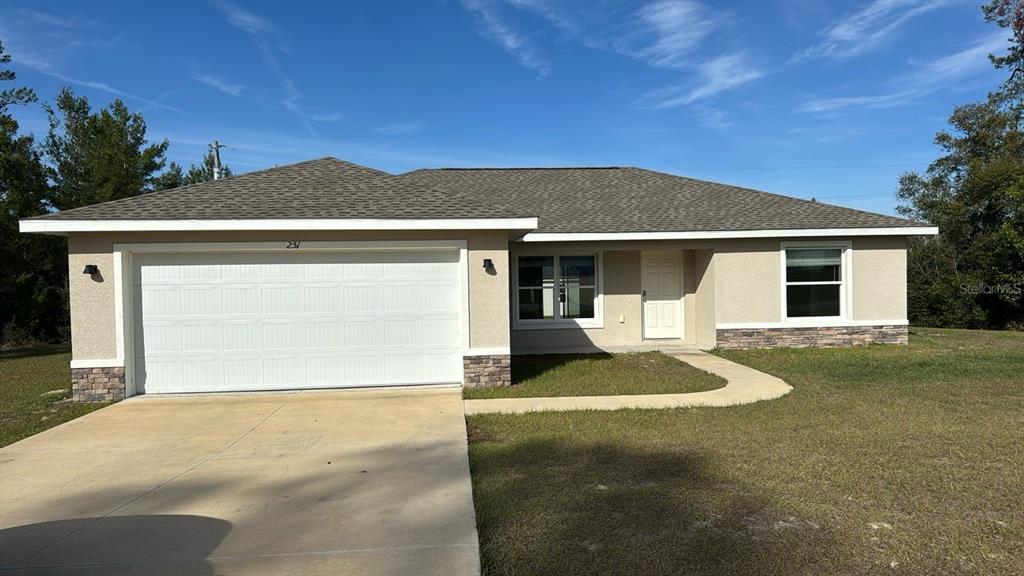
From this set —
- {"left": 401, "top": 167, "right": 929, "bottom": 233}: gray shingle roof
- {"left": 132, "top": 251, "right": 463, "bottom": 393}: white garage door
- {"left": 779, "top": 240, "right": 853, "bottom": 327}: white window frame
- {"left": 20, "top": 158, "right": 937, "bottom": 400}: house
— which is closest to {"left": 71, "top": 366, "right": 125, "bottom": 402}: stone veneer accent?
{"left": 20, "top": 158, "right": 937, "bottom": 400}: house

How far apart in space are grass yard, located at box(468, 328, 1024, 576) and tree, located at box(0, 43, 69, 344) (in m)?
18.8

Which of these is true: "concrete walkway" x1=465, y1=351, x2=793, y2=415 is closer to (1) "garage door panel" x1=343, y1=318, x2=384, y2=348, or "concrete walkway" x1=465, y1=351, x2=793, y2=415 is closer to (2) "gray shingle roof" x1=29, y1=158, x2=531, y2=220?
(1) "garage door panel" x1=343, y1=318, x2=384, y2=348

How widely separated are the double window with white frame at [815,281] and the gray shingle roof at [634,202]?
2.10ft

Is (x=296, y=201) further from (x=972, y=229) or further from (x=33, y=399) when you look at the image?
(x=972, y=229)

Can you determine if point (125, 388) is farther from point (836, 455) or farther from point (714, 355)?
point (714, 355)

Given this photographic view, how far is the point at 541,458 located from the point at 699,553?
7.23 ft

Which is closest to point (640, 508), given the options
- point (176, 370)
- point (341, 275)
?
point (341, 275)

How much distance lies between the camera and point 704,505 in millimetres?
4551

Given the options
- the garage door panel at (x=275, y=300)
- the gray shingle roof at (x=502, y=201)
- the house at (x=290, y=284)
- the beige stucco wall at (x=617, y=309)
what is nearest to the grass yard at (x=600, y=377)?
the house at (x=290, y=284)

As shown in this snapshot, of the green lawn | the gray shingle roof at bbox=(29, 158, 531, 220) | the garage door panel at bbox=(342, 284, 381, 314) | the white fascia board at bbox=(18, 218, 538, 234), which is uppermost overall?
the gray shingle roof at bbox=(29, 158, 531, 220)

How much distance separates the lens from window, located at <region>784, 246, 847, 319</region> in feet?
44.6

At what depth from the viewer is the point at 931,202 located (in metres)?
29.1

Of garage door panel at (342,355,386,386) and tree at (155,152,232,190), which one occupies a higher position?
tree at (155,152,232,190)

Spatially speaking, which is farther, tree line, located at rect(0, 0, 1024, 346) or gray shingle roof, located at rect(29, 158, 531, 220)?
tree line, located at rect(0, 0, 1024, 346)
